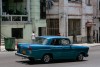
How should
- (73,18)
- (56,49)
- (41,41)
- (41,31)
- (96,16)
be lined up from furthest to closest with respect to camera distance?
(96,16) → (73,18) → (41,31) → (56,49) → (41,41)

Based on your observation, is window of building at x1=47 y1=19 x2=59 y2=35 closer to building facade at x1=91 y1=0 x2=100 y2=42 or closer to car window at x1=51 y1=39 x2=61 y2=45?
building facade at x1=91 y1=0 x2=100 y2=42

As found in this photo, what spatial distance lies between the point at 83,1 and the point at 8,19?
38.6ft

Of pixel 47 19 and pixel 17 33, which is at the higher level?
pixel 47 19

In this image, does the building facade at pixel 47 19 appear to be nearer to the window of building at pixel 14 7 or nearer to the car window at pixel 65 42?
the window of building at pixel 14 7

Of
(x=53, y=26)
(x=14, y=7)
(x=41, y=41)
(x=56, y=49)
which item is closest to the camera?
(x=41, y=41)

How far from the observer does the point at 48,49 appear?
18.0 meters

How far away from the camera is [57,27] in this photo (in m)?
43.0

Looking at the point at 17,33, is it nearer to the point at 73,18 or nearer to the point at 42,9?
the point at 42,9

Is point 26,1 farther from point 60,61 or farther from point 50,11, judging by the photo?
point 60,61

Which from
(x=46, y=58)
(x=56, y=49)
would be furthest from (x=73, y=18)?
(x=46, y=58)

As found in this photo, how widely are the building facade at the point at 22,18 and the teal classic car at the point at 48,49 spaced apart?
19006 mm

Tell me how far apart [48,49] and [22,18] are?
20.8 meters

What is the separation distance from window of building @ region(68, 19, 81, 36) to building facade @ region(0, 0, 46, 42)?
15.1 feet

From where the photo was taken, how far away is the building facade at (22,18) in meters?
37.7
